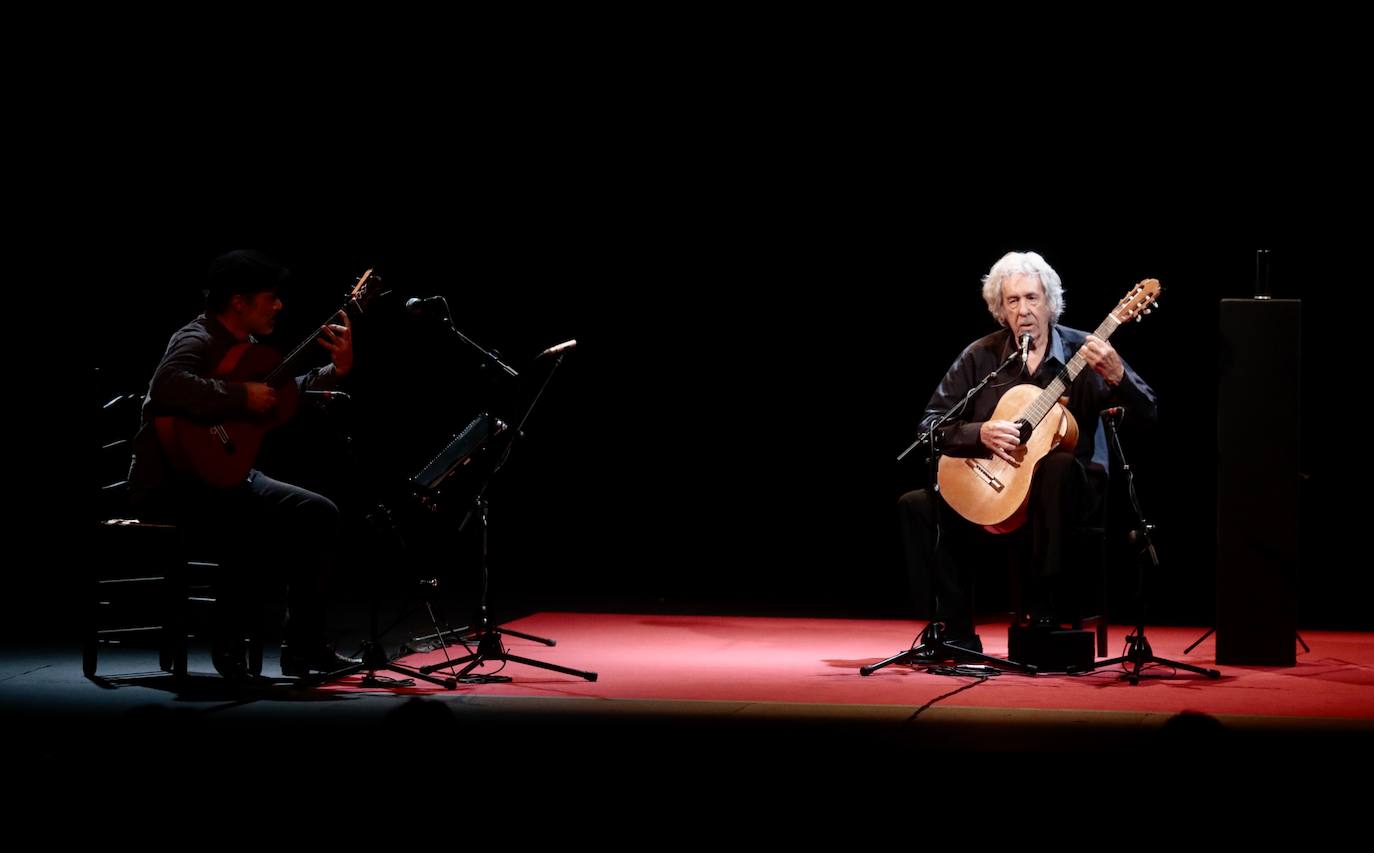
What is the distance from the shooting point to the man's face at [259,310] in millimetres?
4898

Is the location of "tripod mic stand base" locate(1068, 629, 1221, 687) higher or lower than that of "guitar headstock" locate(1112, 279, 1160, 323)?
lower

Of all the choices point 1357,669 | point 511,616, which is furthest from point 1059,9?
point 511,616

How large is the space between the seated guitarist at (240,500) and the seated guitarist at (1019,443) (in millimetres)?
2076

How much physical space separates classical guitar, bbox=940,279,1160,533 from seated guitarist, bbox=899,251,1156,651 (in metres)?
0.03

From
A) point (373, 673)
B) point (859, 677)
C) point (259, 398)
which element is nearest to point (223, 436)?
point (259, 398)

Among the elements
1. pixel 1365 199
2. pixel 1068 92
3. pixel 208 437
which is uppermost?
pixel 1068 92

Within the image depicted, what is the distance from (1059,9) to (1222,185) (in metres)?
1.05

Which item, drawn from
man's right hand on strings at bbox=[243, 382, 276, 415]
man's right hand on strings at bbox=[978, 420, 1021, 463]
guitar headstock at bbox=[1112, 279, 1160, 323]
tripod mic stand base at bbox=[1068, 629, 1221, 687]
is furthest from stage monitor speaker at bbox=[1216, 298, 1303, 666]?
man's right hand on strings at bbox=[243, 382, 276, 415]

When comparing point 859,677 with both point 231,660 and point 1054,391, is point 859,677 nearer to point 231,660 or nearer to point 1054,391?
point 1054,391

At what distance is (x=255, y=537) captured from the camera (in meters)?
4.89

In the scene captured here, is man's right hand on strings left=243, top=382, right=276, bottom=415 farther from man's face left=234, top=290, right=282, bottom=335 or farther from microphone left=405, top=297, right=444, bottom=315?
microphone left=405, top=297, right=444, bottom=315

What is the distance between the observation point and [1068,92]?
21.4 ft

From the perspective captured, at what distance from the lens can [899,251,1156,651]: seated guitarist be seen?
497cm

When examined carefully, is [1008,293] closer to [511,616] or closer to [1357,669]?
[1357,669]
